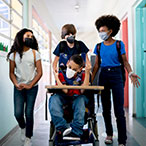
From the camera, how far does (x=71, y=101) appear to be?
1816mm

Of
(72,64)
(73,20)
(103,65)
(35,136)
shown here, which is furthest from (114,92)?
(73,20)

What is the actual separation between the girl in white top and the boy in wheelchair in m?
0.44

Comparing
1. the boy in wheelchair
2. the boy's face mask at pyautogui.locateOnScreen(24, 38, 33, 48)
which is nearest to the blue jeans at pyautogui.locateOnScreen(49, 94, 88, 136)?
the boy in wheelchair

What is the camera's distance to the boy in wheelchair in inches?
63.6

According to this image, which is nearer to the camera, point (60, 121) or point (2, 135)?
point (60, 121)

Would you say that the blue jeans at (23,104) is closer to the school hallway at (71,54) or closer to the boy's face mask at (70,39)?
the school hallway at (71,54)

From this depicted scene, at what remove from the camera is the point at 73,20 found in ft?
26.8

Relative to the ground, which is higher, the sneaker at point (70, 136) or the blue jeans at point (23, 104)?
the blue jeans at point (23, 104)

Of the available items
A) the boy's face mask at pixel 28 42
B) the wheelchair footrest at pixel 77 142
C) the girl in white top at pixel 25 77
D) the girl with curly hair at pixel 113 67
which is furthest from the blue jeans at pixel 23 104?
the girl with curly hair at pixel 113 67

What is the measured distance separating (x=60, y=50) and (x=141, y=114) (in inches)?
98.1

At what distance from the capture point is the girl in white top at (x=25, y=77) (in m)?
2.13

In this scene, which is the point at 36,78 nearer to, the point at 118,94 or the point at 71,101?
the point at 71,101

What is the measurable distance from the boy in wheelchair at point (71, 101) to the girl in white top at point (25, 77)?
44 cm

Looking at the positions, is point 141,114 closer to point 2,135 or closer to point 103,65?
point 103,65
